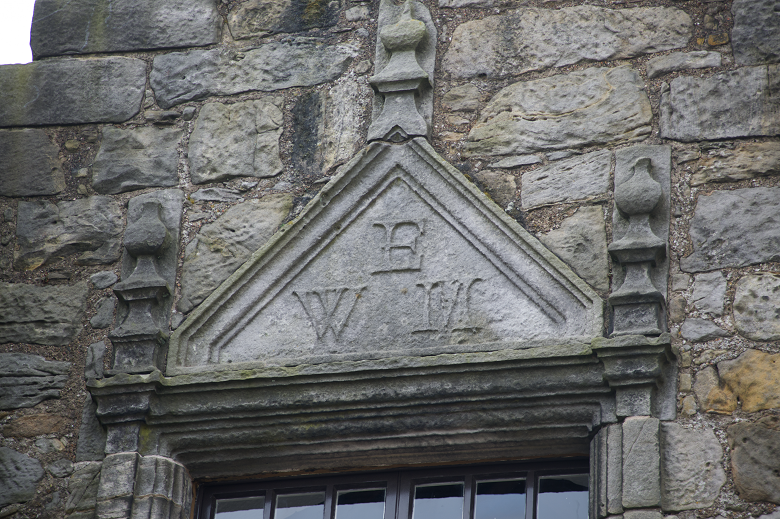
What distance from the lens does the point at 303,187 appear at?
4.65 metres

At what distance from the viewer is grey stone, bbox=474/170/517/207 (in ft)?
14.5

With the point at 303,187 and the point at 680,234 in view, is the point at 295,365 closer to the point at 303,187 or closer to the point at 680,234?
the point at 303,187

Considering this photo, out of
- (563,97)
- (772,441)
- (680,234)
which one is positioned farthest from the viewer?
(563,97)

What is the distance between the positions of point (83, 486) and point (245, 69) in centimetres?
190

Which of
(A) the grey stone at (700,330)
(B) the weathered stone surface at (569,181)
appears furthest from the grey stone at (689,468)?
(B) the weathered stone surface at (569,181)

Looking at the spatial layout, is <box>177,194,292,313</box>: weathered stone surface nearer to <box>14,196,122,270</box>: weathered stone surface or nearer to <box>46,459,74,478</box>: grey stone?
<box>14,196,122,270</box>: weathered stone surface

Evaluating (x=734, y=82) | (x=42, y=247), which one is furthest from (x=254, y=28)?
A: (x=734, y=82)

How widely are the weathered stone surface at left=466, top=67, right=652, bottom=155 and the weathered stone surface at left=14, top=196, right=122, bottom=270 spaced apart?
1544 millimetres

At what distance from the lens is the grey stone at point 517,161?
4.46 m

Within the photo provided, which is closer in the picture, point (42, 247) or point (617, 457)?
point (617, 457)

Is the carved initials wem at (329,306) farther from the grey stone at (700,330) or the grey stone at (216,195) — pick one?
the grey stone at (700,330)

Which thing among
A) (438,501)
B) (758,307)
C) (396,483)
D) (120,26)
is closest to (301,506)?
(396,483)

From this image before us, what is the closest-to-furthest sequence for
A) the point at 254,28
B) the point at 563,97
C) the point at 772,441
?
the point at 772,441 → the point at 563,97 → the point at 254,28

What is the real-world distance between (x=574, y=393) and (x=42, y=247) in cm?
231
